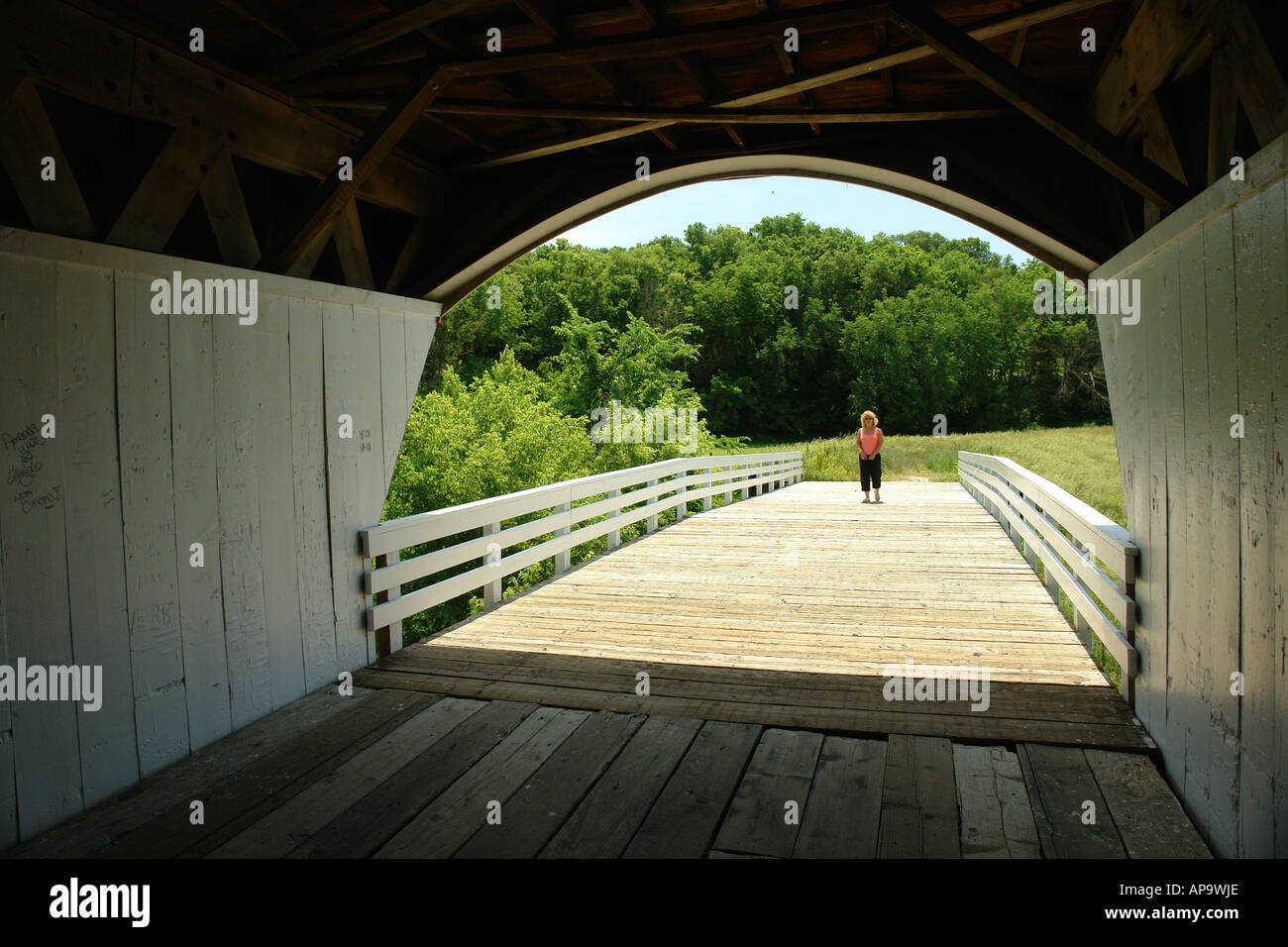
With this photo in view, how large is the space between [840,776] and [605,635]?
2.65m

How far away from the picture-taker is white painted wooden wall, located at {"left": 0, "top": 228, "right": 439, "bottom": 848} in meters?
3.18

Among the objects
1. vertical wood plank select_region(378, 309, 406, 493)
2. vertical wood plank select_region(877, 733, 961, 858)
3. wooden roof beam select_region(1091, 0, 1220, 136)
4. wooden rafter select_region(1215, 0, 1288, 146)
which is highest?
wooden roof beam select_region(1091, 0, 1220, 136)

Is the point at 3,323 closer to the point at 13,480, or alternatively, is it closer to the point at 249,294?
the point at 13,480

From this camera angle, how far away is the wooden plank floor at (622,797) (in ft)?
9.95

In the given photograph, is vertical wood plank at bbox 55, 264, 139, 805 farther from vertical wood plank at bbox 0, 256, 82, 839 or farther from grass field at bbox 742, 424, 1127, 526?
grass field at bbox 742, 424, 1127, 526

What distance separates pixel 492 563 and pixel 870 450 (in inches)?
393

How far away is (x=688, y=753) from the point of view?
389 cm

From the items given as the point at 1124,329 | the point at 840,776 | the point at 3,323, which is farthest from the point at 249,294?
the point at 1124,329

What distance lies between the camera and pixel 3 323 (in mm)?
3090

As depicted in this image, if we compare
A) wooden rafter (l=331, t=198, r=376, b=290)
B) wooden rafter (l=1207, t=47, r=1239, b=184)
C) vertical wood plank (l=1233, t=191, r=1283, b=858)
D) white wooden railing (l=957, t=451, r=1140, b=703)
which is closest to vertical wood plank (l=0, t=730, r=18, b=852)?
wooden rafter (l=331, t=198, r=376, b=290)

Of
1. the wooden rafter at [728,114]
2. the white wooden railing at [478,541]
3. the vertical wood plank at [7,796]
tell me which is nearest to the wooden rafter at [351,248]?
the wooden rafter at [728,114]

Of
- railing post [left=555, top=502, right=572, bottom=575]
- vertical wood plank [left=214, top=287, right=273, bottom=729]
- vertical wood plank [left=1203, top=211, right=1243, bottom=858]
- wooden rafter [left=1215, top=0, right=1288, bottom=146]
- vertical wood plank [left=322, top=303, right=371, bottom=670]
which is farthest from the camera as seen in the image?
railing post [left=555, top=502, right=572, bottom=575]

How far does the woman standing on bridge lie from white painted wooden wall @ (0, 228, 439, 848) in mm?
11186

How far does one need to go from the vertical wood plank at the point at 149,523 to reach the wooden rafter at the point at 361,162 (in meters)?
0.89
